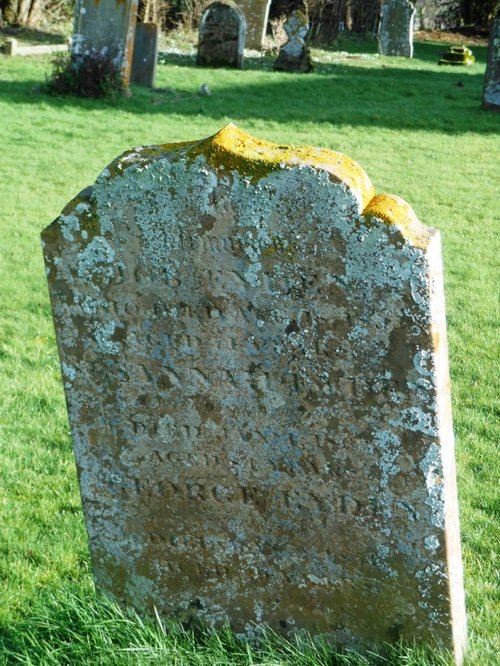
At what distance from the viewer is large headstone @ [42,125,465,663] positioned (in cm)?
287

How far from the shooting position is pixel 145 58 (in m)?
17.3

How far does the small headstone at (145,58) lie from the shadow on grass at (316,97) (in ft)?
1.18

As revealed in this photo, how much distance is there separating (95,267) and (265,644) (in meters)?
1.43

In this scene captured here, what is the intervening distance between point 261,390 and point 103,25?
1348 centimetres

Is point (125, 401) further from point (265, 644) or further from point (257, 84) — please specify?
point (257, 84)

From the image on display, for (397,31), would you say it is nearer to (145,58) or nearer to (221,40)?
(221,40)

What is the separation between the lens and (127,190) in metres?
3.02

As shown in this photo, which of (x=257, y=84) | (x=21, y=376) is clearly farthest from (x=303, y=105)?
(x=21, y=376)

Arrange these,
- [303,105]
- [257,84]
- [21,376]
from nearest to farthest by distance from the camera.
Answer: [21,376]
[303,105]
[257,84]

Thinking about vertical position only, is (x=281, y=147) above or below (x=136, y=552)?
above

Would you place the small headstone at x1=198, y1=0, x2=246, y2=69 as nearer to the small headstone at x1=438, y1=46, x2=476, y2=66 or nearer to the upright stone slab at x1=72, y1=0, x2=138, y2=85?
the upright stone slab at x1=72, y1=0, x2=138, y2=85

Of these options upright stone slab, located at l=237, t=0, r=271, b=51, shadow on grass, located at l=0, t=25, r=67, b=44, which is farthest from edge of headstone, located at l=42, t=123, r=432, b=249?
upright stone slab, located at l=237, t=0, r=271, b=51

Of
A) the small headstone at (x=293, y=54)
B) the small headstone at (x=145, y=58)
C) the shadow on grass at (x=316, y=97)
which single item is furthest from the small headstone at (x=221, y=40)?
the small headstone at (x=145, y=58)

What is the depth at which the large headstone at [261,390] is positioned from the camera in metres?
2.87
